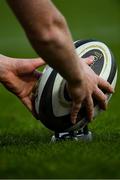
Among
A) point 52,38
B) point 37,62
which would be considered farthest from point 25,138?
point 52,38

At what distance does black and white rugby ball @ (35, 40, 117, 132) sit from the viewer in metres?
4.91

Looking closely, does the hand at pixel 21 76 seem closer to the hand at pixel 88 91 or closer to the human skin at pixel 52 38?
the hand at pixel 88 91

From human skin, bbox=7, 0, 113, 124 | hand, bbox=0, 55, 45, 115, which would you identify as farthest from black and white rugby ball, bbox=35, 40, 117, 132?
human skin, bbox=7, 0, 113, 124

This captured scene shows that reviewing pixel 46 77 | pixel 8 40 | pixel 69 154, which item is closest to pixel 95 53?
pixel 46 77

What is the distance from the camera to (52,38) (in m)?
3.93

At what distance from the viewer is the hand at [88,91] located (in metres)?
4.44

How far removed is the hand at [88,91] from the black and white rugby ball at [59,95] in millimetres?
73

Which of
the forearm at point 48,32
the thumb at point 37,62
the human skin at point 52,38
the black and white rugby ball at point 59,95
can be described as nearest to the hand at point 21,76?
the thumb at point 37,62

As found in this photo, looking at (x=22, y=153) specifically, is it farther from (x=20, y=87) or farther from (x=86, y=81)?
(x=20, y=87)

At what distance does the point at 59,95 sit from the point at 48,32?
1.04m

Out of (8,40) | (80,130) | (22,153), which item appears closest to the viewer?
(22,153)

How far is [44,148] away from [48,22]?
1099mm

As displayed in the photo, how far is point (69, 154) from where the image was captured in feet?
14.1

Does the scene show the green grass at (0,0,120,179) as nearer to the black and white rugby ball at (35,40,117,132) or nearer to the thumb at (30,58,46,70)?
the black and white rugby ball at (35,40,117,132)
